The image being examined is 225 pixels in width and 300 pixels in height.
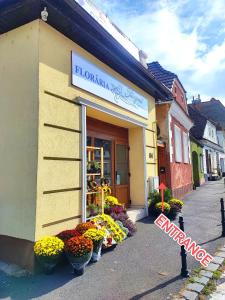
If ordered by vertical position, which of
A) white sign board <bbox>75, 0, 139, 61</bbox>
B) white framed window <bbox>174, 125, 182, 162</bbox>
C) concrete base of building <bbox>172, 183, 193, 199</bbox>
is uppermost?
white sign board <bbox>75, 0, 139, 61</bbox>

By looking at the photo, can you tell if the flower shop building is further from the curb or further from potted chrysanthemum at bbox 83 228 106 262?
the curb

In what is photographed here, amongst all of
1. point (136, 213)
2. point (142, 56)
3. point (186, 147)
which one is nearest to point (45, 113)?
point (136, 213)

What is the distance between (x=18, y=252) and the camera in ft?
15.9

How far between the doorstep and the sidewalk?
5.61 feet

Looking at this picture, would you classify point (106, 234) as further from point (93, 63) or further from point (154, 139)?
point (154, 139)

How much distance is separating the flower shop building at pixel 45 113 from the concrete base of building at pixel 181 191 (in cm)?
675

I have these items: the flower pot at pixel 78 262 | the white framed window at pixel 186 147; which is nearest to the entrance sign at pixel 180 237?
the flower pot at pixel 78 262

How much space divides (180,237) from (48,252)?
2.17 meters

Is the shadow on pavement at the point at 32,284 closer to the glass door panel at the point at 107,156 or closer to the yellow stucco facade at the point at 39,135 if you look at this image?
the yellow stucco facade at the point at 39,135

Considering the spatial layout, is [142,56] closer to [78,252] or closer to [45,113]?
[45,113]

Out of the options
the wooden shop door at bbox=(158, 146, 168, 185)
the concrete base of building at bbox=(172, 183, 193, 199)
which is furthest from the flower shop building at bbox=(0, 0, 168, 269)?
the concrete base of building at bbox=(172, 183, 193, 199)

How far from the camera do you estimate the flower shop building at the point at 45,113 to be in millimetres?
4898

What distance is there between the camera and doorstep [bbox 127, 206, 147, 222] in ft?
26.8

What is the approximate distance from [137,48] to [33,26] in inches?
230
